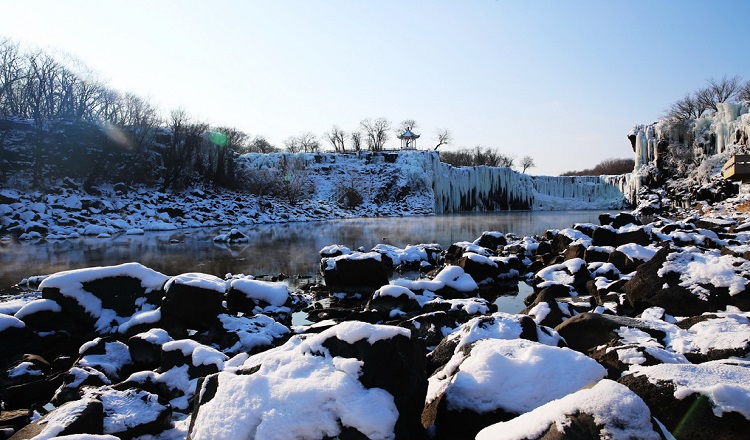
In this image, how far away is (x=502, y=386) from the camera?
2945mm

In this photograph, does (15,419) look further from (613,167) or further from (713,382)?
(613,167)

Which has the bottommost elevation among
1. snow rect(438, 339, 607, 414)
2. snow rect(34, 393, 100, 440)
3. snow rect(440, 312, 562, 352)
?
snow rect(34, 393, 100, 440)

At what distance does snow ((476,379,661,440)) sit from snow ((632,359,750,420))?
0.54 m

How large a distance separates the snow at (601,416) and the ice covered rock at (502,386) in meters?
0.62

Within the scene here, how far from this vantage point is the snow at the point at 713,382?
7.44 feet

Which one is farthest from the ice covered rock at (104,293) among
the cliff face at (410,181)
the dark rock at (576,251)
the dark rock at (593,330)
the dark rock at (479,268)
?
the cliff face at (410,181)

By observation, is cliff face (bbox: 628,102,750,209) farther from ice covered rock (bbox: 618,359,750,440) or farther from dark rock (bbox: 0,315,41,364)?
dark rock (bbox: 0,315,41,364)

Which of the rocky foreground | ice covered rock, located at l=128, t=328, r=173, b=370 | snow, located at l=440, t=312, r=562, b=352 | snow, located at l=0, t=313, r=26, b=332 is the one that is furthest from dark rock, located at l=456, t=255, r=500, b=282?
snow, located at l=0, t=313, r=26, b=332

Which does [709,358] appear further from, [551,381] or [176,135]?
[176,135]

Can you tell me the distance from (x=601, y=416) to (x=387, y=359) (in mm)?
1348

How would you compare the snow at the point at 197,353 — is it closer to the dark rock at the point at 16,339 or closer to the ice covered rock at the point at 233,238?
the dark rock at the point at 16,339

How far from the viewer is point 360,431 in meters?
2.59

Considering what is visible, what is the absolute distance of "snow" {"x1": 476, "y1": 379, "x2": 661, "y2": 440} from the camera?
195 centimetres

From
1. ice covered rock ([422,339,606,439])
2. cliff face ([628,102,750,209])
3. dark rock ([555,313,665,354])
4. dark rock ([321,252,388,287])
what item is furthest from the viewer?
cliff face ([628,102,750,209])
